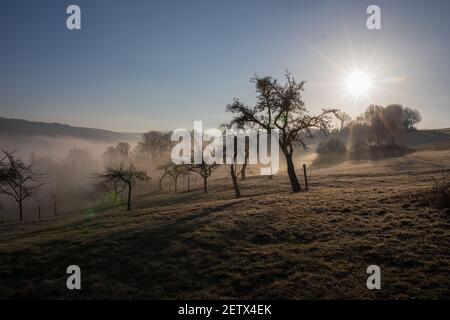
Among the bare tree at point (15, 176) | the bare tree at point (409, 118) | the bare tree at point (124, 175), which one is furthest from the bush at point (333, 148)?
the bare tree at point (15, 176)

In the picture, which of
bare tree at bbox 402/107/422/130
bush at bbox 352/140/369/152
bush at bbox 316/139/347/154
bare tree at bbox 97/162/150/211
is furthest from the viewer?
bare tree at bbox 402/107/422/130

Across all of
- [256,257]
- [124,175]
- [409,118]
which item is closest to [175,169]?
[124,175]

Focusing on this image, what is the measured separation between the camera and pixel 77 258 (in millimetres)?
15609

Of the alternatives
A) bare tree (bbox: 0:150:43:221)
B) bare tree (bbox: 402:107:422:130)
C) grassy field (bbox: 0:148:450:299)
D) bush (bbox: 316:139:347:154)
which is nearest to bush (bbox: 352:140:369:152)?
bush (bbox: 316:139:347:154)

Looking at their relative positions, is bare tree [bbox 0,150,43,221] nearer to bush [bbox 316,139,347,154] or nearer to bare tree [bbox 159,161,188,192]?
bare tree [bbox 159,161,188,192]

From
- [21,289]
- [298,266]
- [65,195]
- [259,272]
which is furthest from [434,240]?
[65,195]

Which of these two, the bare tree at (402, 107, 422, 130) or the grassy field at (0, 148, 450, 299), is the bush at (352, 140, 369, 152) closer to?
the bare tree at (402, 107, 422, 130)

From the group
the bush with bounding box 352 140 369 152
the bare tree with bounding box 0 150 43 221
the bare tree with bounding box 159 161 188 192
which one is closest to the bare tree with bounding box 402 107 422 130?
the bush with bounding box 352 140 369 152

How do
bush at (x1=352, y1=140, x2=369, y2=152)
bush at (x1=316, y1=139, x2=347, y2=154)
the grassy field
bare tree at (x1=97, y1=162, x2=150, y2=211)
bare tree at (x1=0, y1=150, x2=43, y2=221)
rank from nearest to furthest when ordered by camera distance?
the grassy field, bare tree at (x1=0, y1=150, x2=43, y2=221), bare tree at (x1=97, y1=162, x2=150, y2=211), bush at (x1=352, y1=140, x2=369, y2=152), bush at (x1=316, y1=139, x2=347, y2=154)

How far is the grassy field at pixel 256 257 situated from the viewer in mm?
11227

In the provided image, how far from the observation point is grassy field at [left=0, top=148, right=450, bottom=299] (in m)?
11.2

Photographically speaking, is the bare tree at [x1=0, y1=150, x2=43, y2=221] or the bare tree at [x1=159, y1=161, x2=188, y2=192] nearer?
the bare tree at [x1=0, y1=150, x2=43, y2=221]

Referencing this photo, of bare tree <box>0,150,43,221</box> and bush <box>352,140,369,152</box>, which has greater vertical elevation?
bush <box>352,140,369,152</box>

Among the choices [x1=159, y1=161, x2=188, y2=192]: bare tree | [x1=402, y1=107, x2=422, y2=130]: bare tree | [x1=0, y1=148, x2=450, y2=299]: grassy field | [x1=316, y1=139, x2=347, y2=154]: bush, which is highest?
[x1=402, y1=107, x2=422, y2=130]: bare tree
